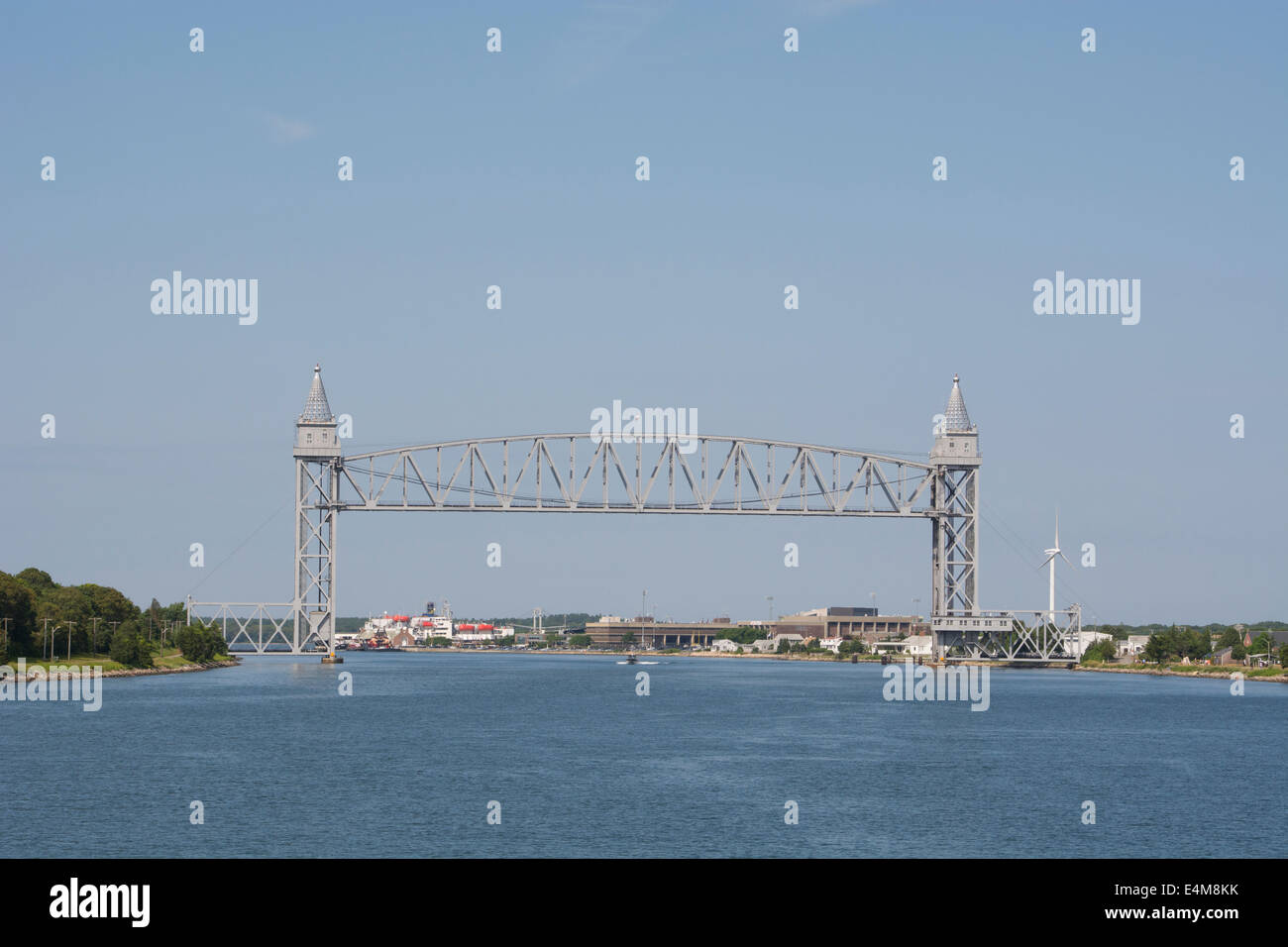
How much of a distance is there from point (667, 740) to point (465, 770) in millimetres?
14174

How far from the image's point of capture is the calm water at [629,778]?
34531 millimetres

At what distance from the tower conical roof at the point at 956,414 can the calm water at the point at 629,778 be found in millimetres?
46964

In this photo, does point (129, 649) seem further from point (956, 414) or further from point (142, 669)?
point (956, 414)

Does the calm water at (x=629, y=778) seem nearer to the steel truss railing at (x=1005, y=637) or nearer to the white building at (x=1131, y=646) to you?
the steel truss railing at (x=1005, y=637)

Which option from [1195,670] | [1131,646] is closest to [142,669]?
[1195,670]

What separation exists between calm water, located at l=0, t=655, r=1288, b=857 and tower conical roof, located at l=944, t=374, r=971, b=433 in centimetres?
4696

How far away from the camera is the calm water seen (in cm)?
3453

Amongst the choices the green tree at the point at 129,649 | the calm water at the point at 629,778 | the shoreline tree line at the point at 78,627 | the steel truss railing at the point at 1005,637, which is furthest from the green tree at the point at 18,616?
the steel truss railing at the point at 1005,637

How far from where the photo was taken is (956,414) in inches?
5148

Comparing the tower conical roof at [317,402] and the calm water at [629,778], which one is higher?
the tower conical roof at [317,402]

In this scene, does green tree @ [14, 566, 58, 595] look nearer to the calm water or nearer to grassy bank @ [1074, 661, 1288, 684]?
the calm water

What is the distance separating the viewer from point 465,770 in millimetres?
48031
